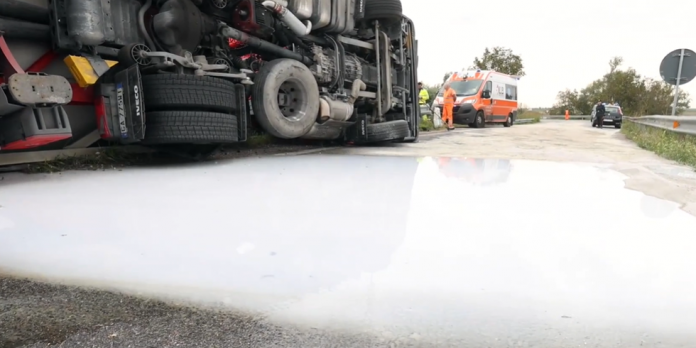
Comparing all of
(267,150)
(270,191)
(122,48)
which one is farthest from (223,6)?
(270,191)

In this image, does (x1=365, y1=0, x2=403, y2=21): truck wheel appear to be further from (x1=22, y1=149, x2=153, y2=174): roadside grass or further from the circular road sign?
the circular road sign

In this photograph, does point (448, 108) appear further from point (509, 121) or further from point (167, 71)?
point (167, 71)

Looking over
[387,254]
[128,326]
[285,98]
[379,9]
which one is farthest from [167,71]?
[379,9]

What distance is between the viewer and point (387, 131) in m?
6.42

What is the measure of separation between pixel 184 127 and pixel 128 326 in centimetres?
249

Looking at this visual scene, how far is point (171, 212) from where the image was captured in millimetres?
2238

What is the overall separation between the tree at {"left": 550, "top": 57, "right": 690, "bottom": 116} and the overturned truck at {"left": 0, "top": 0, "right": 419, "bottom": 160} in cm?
3370

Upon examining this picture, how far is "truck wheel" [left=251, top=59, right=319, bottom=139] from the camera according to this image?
4418mm

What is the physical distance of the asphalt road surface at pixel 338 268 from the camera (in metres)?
1.19

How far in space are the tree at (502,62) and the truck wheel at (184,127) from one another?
108 ft

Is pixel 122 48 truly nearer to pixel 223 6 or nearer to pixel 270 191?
pixel 223 6

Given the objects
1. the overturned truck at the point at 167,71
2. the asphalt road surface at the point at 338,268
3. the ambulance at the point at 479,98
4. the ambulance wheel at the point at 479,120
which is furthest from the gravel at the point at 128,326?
the ambulance wheel at the point at 479,120

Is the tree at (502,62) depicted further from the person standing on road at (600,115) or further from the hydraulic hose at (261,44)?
the hydraulic hose at (261,44)

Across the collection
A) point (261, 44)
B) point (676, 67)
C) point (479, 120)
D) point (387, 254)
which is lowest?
point (387, 254)
